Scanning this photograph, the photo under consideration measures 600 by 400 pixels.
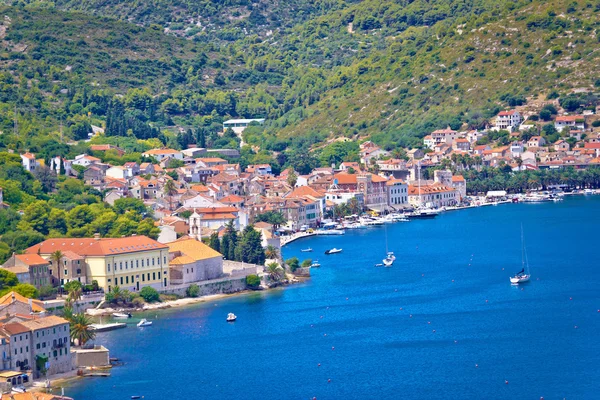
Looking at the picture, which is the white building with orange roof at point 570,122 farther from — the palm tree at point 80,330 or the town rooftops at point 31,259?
the palm tree at point 80,330

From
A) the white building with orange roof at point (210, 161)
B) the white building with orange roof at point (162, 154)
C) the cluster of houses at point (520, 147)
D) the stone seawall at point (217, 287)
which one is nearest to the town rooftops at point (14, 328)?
the stone seawall at point (217, 287)

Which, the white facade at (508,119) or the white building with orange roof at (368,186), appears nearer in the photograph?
the white building with orange roof at (368,186)

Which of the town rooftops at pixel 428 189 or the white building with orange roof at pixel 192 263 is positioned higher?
the town rooftops at pixel 428 189

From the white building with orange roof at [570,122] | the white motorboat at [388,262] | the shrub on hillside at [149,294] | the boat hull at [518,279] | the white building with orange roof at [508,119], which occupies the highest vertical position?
the white building with orange roof at [508,119]

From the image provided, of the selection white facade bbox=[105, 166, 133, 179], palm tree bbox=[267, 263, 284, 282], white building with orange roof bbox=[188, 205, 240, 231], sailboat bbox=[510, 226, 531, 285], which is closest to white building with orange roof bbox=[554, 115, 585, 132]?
white facade bbox=[105, 166, 133, 179]

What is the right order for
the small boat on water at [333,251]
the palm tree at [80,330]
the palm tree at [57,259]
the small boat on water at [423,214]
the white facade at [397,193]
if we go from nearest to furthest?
the palm tree at [80,330] → the palm tree at [57,259] → the small boat on water at [333,251] → the small boat on water at [423,214] → the white facade at [397,193]

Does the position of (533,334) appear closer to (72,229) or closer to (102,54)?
(72,229)

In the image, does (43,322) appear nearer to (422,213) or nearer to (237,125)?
(422,213)
